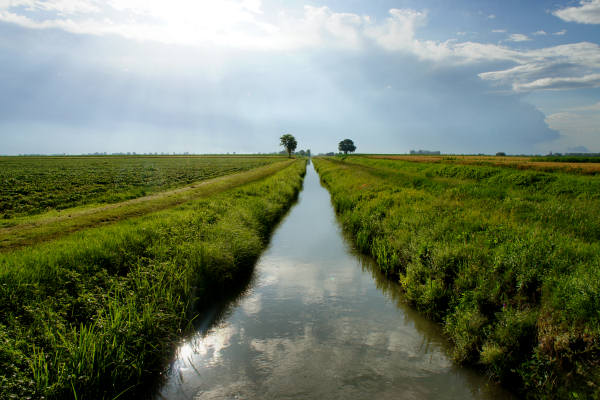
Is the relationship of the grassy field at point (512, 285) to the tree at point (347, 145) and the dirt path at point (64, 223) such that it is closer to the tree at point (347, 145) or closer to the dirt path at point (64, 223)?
the dirt path at point (64, 223)

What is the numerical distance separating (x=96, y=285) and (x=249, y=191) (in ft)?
44.1

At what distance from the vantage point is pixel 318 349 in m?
5.46

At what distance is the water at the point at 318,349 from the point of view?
176 inches

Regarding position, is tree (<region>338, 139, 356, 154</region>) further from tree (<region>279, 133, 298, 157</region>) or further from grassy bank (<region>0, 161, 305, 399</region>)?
grassy bank (<region>0, 161, 305, 399</region>)

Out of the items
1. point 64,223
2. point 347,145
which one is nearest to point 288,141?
point 347,145

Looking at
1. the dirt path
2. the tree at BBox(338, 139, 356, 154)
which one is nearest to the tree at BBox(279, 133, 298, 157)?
the tree at BBox(338, 139, 356, 154)

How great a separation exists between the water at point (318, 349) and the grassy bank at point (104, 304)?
647 millimetres

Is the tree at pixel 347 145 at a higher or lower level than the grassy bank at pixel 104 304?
higher

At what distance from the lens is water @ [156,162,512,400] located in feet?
14.7

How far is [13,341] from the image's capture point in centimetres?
380

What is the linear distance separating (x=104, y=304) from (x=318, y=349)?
13.6 ft

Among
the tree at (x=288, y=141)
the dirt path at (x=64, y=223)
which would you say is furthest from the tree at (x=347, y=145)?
the dirt path at (x=64, y=223)

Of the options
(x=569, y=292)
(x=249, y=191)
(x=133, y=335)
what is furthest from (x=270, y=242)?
(x=569, y=292)

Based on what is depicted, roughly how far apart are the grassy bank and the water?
2.12 ft
